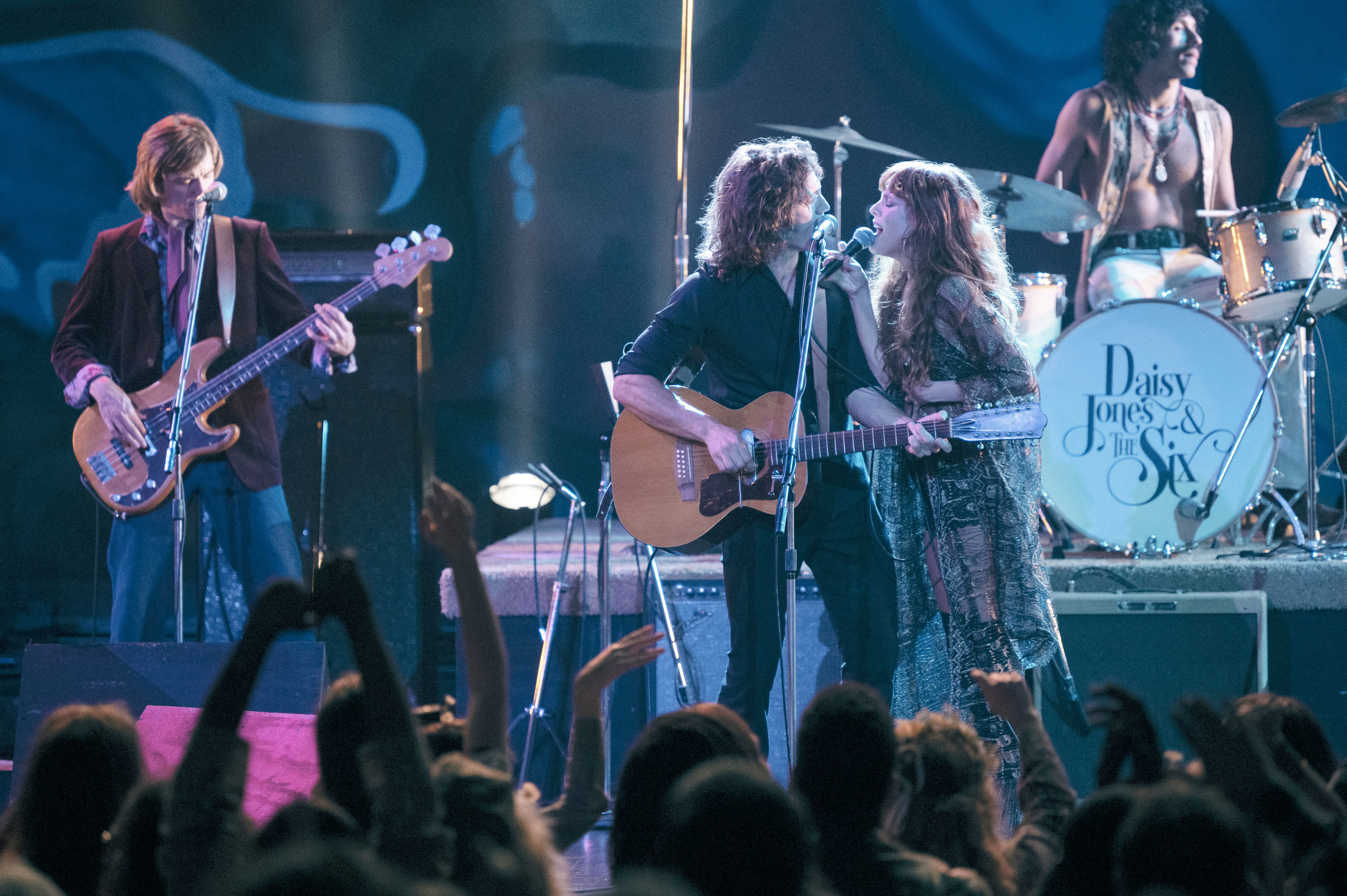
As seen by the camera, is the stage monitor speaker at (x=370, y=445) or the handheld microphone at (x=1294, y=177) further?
the stage monitor speaker at (x=370, y=445)

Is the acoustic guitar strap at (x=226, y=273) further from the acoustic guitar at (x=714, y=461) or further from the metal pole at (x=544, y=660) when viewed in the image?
the acoustic guitar at (x=714, y=461)

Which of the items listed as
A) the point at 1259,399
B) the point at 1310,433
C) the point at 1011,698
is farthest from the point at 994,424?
the point at 1310,433

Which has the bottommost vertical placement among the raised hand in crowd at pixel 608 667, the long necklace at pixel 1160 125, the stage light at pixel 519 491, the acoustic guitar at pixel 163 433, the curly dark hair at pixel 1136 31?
the raised hand in crowd at pixel 608 667

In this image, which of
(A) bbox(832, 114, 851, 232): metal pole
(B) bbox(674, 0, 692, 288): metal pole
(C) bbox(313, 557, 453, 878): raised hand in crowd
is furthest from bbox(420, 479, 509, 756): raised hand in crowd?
(B) bbox(674, 0, 692, 288): metal pole

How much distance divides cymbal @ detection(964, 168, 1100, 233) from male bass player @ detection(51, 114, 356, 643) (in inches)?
121

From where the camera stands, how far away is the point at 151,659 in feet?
13.8

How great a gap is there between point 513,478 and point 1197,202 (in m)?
4.03

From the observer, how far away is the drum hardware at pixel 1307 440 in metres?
5.60

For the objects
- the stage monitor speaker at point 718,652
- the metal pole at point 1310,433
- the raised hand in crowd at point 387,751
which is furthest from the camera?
the metal pole at point 1310,433

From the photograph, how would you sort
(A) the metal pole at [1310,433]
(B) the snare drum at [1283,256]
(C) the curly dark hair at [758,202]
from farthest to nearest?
(B) the snare drum at [1283,256] → (A) the metal pole at [1310,433] → (C) the curly dark hair at [758,202]

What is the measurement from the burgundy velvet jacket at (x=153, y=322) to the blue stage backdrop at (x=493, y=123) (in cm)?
206

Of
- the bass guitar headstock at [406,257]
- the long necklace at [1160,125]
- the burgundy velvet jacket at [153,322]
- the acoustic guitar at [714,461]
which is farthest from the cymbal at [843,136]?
the burgundy velvet jacket at [153,322]

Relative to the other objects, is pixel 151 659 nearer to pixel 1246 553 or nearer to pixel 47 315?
pixel 47 315

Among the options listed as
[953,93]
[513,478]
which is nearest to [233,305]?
[513,478]
